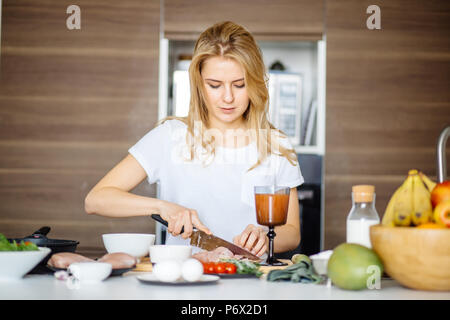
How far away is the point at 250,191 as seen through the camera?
198 cm

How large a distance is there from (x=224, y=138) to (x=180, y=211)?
550 mm

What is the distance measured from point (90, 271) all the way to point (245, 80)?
3.43 feet

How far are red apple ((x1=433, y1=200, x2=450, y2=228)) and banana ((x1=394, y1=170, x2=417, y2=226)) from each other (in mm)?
45

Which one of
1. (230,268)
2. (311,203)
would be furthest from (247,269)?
(311,203)

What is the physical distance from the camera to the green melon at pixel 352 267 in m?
0.94

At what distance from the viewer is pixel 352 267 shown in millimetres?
940

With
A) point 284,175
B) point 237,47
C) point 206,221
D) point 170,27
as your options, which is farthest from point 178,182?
point 170,27

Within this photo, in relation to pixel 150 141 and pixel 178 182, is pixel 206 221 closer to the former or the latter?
pixel 178 182

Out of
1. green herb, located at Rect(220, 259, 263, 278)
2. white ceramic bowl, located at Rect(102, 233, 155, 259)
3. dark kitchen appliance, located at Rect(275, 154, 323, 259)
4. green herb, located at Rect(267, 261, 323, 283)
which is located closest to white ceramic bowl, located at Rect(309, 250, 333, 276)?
green herb, located at Rect(267, 261, 323, 283)

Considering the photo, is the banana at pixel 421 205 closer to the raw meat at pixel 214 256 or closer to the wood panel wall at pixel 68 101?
the raw meat at pixel 214 256

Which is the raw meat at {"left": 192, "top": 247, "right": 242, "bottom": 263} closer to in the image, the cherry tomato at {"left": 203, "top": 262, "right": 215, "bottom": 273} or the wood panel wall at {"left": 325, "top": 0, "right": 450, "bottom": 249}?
the cherry tomato at {"left": 203, "top": 262, "right": 215, "bottom": 273}

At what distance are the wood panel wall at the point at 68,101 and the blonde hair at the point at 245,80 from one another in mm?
933

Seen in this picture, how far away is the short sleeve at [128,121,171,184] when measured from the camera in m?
1.97

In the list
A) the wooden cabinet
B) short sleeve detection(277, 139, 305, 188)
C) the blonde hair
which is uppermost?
the wooden cabinet
